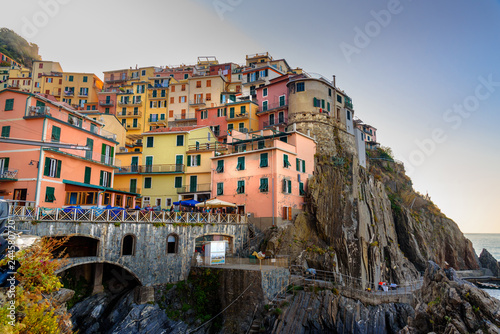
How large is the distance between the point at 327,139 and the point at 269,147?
425 inches

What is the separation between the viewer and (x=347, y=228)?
3400 centimetres

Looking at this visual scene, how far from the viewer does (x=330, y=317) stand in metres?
24.8

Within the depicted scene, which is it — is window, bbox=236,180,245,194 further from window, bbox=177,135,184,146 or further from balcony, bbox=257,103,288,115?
balcony, bbox=257,103,288,115

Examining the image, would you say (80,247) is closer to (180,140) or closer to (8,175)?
(8,175)

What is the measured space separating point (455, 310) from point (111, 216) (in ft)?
71.7

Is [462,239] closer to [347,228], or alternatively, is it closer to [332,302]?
[347,228]

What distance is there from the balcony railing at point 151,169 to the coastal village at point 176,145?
0.43ft

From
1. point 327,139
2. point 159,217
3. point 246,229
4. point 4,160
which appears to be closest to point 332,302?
point 246,229

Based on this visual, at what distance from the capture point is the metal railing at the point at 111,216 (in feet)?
68.9

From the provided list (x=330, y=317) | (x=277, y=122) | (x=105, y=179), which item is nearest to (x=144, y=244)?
(x=105, y=179)

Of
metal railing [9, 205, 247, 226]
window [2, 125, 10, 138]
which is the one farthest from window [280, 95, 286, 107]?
window [2, 125, 10, 138]

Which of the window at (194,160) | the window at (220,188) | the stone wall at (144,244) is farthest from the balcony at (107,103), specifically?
the stone wall at (144,244)

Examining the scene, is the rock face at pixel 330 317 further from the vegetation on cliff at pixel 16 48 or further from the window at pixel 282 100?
the vegetation on cliff at pixel 16 48

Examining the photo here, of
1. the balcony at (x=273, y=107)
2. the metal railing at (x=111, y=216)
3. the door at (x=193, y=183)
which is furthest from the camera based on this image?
the balcony at (x=273, y=107)
